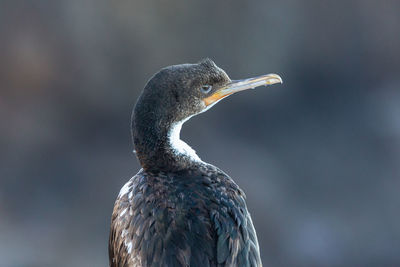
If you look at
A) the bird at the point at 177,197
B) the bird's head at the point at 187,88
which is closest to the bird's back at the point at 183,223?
the bird at the point at 177,197

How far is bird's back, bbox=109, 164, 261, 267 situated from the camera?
71.7 inches

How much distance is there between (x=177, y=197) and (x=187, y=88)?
0.43m

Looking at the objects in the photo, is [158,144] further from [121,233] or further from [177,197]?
[121,233]

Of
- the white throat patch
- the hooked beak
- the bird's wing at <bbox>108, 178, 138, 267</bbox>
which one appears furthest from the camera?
the hooked beak

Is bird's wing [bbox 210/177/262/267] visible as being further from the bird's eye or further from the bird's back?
the bird's eye

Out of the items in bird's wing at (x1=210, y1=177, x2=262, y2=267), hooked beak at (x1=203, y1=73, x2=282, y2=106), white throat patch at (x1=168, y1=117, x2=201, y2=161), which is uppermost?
hooked beak at (x1=203, y1=73, x2=282, y2=106)

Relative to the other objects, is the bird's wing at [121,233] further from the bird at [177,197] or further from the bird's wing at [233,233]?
the bird's wing at [233,233]

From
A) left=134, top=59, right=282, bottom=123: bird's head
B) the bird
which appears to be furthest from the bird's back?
left=134, top=59, right=282, bottom=123: bird's head

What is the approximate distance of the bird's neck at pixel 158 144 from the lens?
2055mm

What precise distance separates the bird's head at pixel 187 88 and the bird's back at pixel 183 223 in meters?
0.24

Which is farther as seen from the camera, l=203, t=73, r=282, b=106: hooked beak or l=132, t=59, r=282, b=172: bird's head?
l=203, t=73, r=282, b=106: hooked beak

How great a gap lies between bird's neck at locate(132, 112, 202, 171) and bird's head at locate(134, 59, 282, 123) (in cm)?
4
